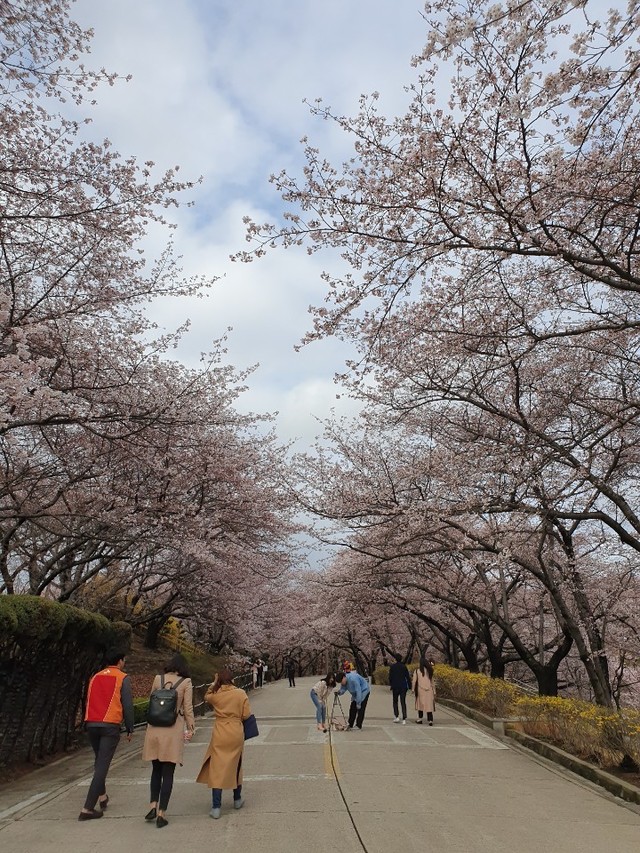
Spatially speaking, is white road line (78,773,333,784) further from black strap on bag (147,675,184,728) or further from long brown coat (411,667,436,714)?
long brown coat (411,667,436,714)

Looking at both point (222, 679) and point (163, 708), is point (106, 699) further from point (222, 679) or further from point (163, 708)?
point (222, 679)

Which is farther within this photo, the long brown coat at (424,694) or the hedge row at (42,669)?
the long brown coat at (424,694)

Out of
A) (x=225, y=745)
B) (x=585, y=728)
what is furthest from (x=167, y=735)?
(x=585, y=728)

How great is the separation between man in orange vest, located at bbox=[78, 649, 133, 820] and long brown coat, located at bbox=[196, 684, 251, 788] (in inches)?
35.0

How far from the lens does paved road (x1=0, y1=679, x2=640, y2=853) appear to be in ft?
17.4

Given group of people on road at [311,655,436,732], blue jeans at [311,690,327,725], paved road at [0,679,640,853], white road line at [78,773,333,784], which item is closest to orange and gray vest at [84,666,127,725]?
paved road at [0,679,640,853]

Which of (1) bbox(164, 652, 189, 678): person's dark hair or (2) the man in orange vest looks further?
(1) bbox(164, 652, 189, 678): person's dark hair

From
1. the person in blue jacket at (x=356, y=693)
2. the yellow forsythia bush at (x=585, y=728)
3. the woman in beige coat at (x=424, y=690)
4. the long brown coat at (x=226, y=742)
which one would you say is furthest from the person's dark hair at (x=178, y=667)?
the woman in beige coat at (x=424, y=690)

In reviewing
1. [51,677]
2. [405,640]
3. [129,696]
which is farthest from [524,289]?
[405,640]

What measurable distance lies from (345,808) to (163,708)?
2.14 m

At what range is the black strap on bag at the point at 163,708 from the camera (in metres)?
6.09

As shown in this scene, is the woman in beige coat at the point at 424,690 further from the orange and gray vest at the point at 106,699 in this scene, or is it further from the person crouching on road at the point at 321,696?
the orange and gray vest at the point at 106,699

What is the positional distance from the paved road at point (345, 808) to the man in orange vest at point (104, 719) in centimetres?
26

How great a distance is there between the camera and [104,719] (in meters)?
6.36
